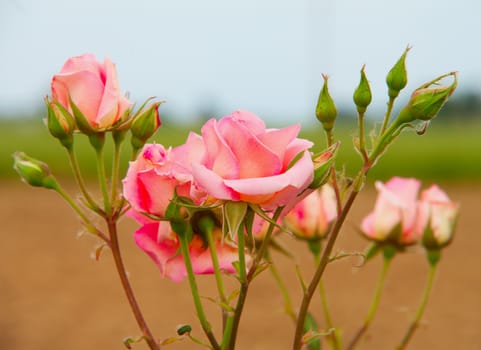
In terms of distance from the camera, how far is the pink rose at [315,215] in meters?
0.43

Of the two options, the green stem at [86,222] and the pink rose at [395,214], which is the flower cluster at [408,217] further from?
the green stem at [86,222]

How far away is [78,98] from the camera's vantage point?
13.2 inches

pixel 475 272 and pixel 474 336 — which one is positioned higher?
pixel 474 336

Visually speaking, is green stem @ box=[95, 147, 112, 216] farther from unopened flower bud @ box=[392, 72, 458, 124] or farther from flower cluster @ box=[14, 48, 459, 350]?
unopened flower bud @ box=[392, 72, 458, 124]

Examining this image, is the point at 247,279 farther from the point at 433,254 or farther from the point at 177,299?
the point at 177,299

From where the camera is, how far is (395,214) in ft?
1.54

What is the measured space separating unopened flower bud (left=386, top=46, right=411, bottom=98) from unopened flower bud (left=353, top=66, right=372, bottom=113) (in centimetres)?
1

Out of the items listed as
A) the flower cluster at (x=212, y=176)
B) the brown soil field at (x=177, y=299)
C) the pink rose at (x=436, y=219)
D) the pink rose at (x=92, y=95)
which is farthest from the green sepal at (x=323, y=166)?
the brown soil field at (x=177, y=299)

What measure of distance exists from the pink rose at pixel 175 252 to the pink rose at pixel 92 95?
0.17 ft

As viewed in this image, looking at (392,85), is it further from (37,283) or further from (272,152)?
(37,283)

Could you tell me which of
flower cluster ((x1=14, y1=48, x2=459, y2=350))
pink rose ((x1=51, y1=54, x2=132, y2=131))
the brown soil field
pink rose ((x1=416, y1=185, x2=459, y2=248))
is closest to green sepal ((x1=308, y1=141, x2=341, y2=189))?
flower cluster ((x1=14, y1=48, x2=459, y2=350))

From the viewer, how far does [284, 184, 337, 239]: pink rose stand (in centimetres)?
43

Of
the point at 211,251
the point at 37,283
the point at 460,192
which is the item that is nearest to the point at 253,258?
the point at 211,251

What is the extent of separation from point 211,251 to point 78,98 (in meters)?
0.09
